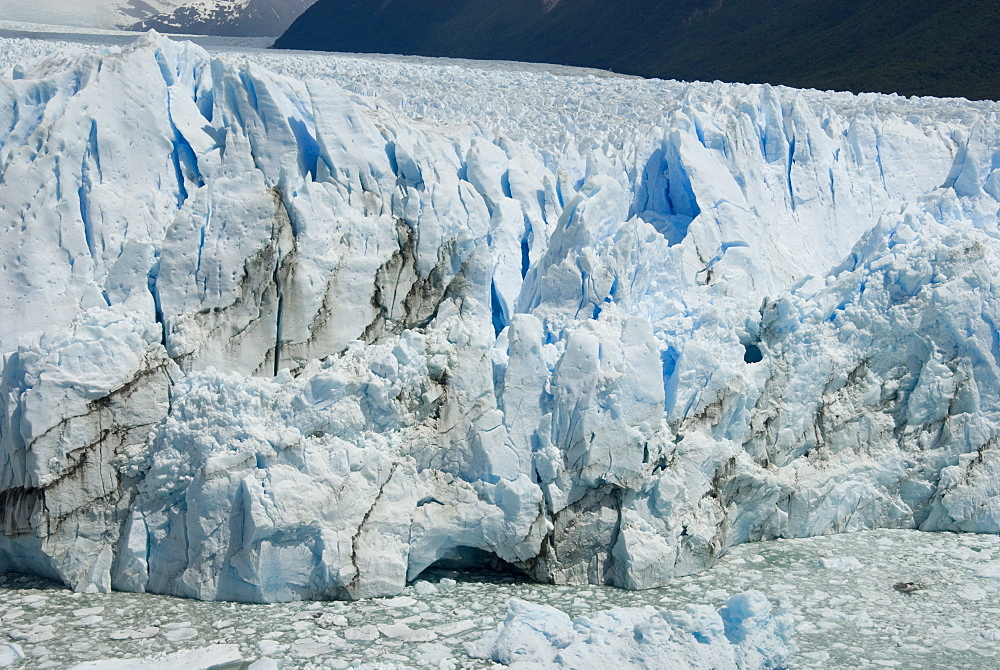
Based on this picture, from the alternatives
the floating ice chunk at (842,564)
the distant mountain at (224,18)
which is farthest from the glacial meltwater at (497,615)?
the distant mountain at (224,18)

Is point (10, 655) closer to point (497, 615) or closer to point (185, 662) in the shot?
point (185, 662)

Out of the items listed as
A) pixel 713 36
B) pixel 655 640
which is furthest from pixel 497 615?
pixel 713 36

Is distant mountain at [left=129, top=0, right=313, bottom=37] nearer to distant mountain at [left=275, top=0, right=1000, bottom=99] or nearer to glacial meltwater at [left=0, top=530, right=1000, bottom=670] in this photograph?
distant mountain at [left=275, top=0, right=1000, bottom=99]

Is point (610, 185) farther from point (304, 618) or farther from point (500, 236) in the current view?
point (304, 618)

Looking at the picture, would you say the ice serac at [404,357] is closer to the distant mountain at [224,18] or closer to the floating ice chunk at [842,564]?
the floating ice chunk at [842,564]

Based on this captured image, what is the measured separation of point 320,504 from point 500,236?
2.97 metres

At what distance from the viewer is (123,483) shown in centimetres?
713

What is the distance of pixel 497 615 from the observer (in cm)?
678

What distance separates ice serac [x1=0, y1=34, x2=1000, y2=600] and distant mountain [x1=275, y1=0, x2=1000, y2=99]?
64.6 ft

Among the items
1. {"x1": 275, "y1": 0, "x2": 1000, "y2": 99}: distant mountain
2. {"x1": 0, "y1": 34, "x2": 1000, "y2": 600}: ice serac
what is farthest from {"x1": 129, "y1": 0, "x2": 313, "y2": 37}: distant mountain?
{"x1": 0, "y1": 34, "x2": 1000, "y2": 600}: ice serac

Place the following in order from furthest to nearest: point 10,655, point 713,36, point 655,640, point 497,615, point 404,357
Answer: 1. point 713,36
2. point 404,357
3. point 497,615
4. point 655,640
5. point 10,655

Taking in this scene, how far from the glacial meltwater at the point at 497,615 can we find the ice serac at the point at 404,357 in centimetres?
23

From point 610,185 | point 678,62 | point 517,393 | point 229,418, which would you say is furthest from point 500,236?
point 678,62

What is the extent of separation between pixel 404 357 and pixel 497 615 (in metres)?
1.92
